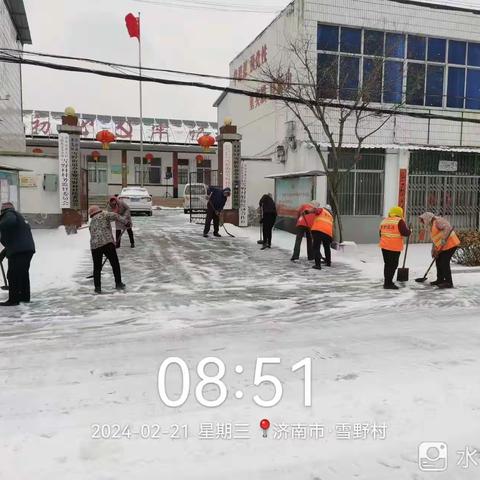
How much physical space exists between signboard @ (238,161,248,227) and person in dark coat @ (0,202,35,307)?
1181 centimetres

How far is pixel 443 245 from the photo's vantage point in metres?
8.76

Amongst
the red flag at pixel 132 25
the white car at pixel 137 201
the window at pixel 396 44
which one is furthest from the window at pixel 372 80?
the red flag at pixel 132 25

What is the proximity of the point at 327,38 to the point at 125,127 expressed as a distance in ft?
72.2

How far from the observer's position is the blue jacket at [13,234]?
7.09 meters

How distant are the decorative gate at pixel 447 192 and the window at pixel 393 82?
2396 mm

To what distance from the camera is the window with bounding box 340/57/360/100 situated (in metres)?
16.4

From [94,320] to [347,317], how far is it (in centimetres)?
349

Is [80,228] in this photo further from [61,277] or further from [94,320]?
[94,320]

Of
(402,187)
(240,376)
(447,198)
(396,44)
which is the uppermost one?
(396,44)

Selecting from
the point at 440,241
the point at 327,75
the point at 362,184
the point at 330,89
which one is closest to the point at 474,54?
the point at 327,75

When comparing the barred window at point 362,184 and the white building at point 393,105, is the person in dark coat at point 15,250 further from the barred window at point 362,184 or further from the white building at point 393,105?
the barred window at point 362,184

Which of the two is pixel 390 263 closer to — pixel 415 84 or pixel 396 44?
pixel 415 84

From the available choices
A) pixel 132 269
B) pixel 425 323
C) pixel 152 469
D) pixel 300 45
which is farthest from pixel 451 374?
pixel 300 45

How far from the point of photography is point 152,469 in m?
3.08
